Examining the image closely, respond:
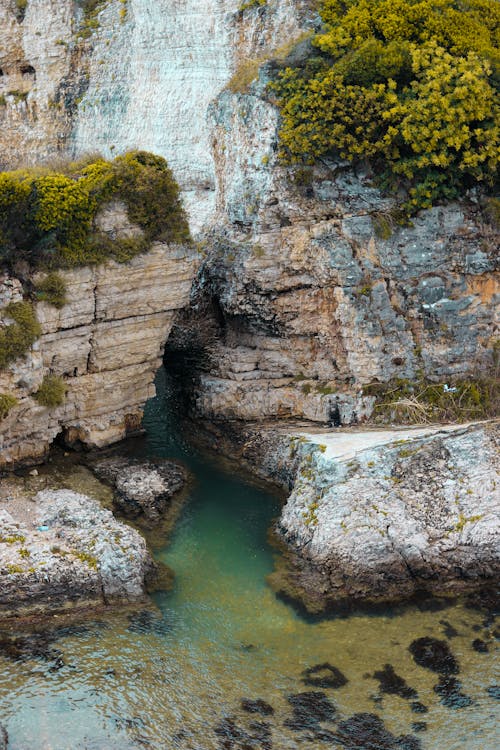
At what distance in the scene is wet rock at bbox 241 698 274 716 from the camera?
671 inches

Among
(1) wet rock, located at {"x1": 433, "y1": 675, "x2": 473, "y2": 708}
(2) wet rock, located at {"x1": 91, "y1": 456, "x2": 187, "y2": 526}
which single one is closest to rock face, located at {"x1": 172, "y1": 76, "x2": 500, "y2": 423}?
(2) wet rock, located at {"x1": 91, "y1": 456, "x2": 187, "y2": 526}

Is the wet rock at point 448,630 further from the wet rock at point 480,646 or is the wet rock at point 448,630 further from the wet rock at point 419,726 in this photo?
the wet rock at point 419,726

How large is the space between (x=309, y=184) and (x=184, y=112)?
10849mm

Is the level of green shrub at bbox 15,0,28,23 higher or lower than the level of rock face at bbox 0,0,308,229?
higher

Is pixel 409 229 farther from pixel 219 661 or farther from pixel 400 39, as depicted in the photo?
pixel 219 661

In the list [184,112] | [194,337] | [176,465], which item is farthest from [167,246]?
[184,112]

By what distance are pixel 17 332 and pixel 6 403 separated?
6.34ft

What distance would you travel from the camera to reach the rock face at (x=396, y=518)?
2098 cm

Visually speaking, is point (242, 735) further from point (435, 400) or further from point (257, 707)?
point (435, 400)

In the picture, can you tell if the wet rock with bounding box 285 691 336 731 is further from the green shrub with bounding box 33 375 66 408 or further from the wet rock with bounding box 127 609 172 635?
the green shrub with bounding box 33 375 66 408

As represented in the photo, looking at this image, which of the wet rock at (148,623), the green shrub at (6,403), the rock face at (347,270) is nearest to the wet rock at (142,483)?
the green shrub at (6,403)

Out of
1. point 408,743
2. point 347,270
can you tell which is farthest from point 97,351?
point 408,743

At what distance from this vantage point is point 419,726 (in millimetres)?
16594

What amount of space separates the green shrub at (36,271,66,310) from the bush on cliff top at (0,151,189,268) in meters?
0.36
